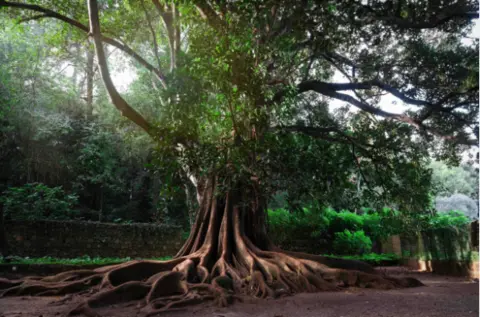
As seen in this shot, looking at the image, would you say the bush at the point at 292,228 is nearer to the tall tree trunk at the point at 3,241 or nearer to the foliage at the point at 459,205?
the tall tree trunk at the point at 3,241

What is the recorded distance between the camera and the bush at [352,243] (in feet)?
54.7

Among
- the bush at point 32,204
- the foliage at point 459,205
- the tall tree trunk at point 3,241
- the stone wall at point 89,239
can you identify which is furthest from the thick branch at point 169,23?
the foliage at point 459,205

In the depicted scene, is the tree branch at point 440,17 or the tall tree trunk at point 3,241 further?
the tall tree trunk at point 3,241

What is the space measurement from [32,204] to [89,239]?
7.83 feet

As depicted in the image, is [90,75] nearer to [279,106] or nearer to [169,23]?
[169,23]

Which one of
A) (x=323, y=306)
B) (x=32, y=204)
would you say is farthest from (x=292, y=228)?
(x=323, y=306)

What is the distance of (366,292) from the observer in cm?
679

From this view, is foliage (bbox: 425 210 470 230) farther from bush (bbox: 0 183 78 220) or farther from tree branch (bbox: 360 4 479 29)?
bush (bbox: 0 183 78 220)

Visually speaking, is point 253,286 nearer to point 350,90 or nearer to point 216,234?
point 216,234

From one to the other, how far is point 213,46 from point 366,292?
487 cm

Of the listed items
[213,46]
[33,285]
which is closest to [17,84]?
[33,285]

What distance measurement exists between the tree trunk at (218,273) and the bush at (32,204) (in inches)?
274

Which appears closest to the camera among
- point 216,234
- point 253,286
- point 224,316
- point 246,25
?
point 224,316

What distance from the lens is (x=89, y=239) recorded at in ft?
43.2
